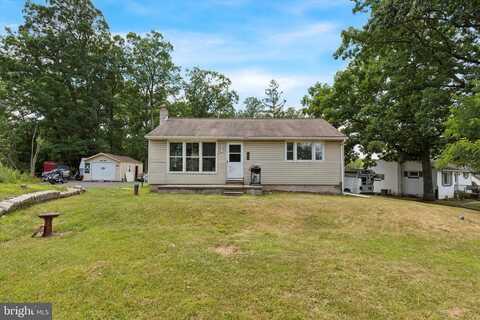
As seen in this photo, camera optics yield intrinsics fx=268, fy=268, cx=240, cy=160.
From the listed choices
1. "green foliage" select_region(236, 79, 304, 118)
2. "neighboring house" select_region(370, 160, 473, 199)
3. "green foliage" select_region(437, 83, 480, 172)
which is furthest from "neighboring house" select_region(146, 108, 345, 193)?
"green foliage" select_region(236, 79, 304, 118)

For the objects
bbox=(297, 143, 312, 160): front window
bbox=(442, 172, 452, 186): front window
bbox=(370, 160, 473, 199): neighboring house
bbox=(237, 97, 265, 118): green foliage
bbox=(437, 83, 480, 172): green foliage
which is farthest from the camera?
bbox=(237, 97, 265, 118): green foliage

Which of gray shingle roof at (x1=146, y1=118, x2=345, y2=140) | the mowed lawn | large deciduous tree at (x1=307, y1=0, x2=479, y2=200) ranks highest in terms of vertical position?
large deciduous tree at (x1=307, y1=0, x2=479, y2=200)

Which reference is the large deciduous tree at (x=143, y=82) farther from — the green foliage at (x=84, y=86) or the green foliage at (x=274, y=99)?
the green foliage at (x=274, y=99)

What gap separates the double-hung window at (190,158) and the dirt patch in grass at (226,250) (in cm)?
794

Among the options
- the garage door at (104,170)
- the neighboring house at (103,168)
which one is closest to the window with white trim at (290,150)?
the neighboring house at (103,168)

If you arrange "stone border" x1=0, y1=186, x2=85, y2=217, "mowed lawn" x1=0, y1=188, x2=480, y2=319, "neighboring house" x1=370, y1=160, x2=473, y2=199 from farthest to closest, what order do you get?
1. "neighboring house" x1=370, y1=160, x2=473, y2=199
2. "stone border" x1=0, y1=186, x2=85, y2=217
3. "mowed lawn" x1=0, y1=188, x2=480, y2=319

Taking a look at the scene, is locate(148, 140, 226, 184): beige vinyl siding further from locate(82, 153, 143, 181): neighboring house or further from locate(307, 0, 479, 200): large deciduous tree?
locate(82, 153, 143, 181): neighboring house

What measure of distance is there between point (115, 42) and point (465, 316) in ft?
136

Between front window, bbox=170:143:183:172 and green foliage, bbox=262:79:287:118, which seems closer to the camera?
front window, bbox=170:143:183:172

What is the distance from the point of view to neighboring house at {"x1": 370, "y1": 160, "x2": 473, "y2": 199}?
22.7 metres

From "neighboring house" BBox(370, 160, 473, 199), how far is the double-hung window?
17.4 m

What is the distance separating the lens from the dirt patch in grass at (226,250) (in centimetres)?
511

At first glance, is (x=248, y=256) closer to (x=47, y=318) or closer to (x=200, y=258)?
(x=200, y=258)

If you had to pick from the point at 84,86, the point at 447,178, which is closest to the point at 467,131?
the point at 447,178
